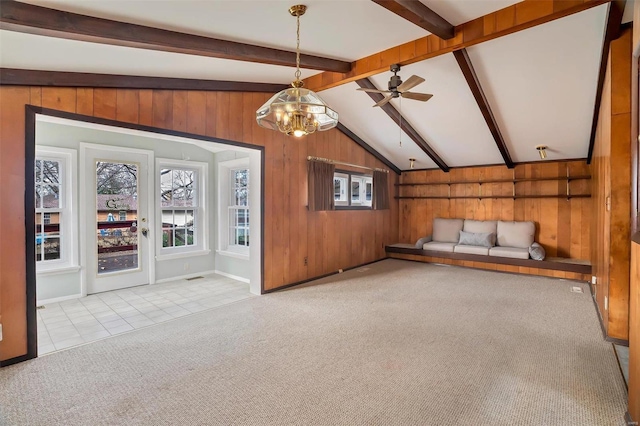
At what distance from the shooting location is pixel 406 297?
4.52 metres

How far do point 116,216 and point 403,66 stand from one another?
469 centimetres

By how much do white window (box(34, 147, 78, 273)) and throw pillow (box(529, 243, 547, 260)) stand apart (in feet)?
24.5

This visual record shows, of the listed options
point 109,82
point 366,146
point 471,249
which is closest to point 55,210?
point 109,82

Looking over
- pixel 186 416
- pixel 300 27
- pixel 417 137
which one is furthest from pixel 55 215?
pixel 417 137

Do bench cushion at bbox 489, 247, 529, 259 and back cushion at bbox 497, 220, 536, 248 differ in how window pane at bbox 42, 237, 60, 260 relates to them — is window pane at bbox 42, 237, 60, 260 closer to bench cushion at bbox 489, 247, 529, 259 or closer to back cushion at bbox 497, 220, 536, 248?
bench cushion at bbox 489, 247, 529, 259

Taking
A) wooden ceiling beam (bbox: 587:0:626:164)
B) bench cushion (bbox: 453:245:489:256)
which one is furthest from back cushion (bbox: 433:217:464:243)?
wooden ceiling beam (bbox: 587:0:626:164)

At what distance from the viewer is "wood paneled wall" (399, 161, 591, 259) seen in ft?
19.3

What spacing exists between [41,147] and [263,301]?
140 inches

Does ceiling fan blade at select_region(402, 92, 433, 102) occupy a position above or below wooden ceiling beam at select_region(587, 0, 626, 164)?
below

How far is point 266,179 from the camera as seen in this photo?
15.4 ft

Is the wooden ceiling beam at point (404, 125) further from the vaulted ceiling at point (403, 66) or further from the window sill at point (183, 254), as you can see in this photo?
the window sill at point (183, 254)

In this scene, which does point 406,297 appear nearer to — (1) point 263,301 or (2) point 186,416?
(1) point 263,301

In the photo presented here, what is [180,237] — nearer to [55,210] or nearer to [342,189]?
[55,210]

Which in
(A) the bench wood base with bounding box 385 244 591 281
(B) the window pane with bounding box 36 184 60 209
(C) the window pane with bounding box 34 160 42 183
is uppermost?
(C) the window pane with bounding box 34 160 42 183
